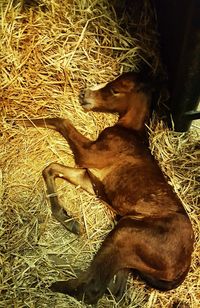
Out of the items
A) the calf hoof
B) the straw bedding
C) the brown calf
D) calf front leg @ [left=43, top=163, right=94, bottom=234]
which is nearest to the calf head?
the brown calf

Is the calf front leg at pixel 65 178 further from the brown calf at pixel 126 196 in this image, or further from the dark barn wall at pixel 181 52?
the dark barn wall at pixel 181 52

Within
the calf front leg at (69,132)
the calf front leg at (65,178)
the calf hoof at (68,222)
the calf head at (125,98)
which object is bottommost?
the calf hoof at (68,222)

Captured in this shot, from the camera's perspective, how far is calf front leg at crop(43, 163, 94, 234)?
11.4 feet

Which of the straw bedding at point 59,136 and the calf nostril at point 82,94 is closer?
the straw bedding at point 59,136

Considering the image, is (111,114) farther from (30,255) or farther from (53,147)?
(30,255)

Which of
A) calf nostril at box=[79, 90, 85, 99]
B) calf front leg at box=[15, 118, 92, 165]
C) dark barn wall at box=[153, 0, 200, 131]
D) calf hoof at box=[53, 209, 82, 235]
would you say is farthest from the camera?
calf nostril at box=[79, 90, 85, 99]

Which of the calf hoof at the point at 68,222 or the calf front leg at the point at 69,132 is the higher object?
the calf front leg at the point at 69,132

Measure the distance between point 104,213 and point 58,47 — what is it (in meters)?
1.19

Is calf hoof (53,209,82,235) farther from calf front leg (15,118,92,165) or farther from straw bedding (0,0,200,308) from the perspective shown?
calf front leg (15,118,92,165)

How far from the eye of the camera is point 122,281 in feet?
10.9

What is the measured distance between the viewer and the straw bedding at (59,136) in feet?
11.0

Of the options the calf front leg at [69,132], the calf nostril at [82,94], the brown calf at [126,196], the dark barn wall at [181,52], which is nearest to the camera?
the brown calf at [126,196]

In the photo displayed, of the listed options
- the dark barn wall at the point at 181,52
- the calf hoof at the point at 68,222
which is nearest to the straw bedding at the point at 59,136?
the calf hoof at the point at 68,222

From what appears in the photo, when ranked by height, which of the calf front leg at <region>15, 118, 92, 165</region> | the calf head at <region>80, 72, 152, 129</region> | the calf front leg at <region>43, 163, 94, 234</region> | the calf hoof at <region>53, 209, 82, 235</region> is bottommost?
the calf hoof at <region>53, 209, 82, 235</region>
